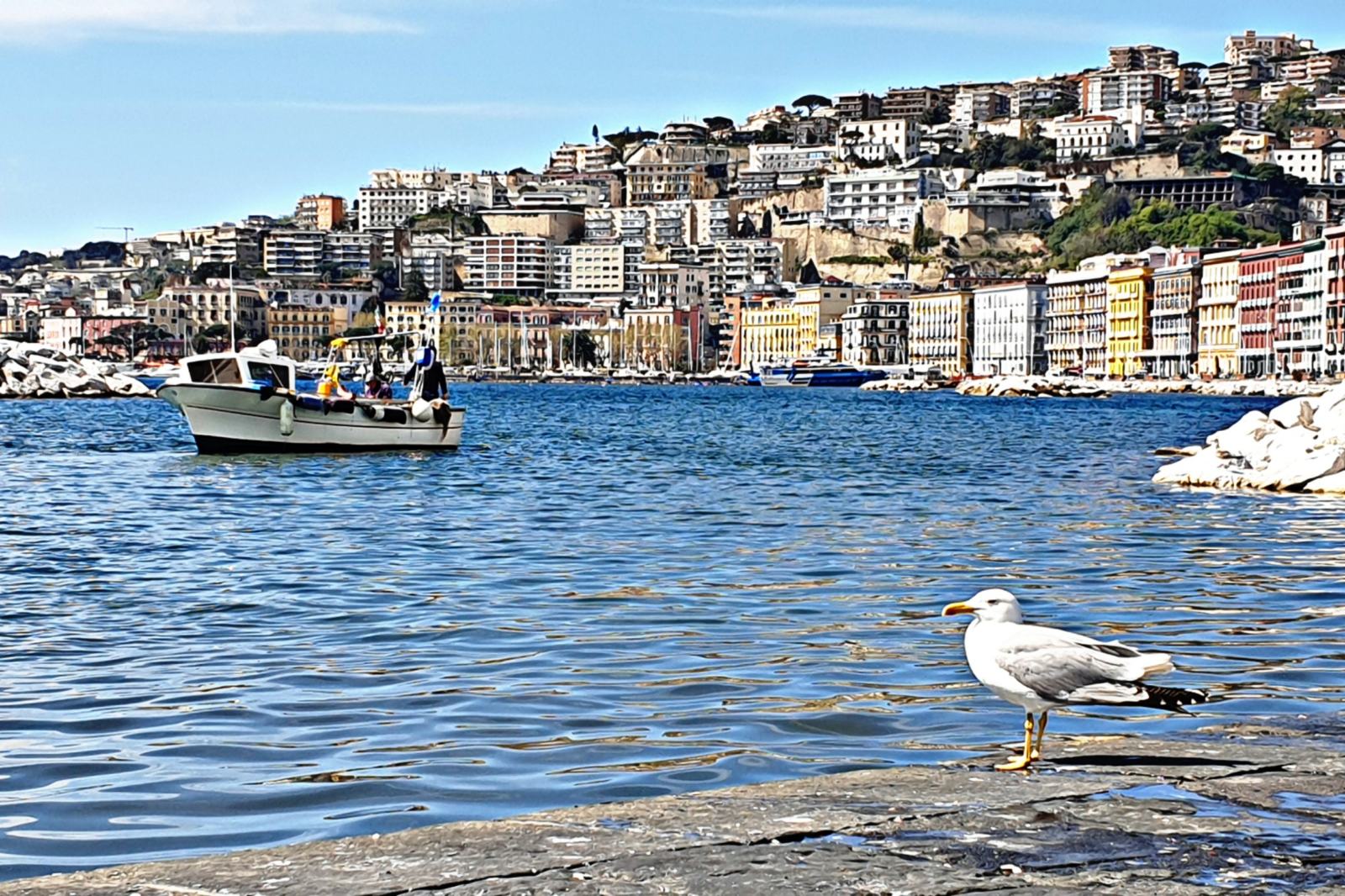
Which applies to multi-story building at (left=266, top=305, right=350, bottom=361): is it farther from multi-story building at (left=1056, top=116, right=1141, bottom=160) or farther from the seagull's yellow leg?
the seagull's yellow leg

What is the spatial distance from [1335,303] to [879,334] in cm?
6124

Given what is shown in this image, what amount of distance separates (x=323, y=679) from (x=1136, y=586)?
621 centimetres

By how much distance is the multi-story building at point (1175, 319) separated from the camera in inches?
4503

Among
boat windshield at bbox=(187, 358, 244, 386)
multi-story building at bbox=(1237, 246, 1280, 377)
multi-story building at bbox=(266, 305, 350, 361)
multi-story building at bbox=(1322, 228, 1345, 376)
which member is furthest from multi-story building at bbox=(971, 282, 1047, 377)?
boat windshield at bbox=(187, 358, 244, 386)

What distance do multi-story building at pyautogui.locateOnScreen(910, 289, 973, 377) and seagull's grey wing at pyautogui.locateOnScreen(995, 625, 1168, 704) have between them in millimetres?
140292

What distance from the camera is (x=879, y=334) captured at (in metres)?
152

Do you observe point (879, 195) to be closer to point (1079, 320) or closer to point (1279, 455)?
point (1079, 320)

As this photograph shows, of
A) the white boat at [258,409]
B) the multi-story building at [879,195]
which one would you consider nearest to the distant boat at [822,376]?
the multi-story building at [879,195]

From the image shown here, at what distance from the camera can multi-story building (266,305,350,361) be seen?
18112 cm

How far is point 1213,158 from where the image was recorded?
179500 mm

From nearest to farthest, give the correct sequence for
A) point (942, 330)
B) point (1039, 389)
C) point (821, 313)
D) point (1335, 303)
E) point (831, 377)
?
point (1335, 303) < point (1039, 389) < point (831, 377) < point (942, 330) < point (821, 313)

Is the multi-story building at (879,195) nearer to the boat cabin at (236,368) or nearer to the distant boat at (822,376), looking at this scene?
the distant boat at (822,376)

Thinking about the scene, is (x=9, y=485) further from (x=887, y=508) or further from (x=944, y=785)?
(x=944, y=785)

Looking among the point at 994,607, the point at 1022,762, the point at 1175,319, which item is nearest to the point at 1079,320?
the point at 1175,319
